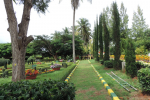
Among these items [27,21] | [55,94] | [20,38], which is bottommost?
[55,94]

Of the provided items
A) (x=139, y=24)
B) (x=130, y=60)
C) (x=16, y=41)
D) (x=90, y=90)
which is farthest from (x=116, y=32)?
(x=139, y=24)

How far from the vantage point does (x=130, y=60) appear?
668 cm

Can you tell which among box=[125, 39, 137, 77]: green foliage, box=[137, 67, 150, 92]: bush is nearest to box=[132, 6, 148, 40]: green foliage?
box=[125, 39, 137, 77]: green foliage

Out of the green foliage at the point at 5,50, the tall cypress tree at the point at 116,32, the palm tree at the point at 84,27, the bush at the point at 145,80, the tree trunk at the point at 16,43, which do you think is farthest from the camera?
the palm tree at the point at 84,27

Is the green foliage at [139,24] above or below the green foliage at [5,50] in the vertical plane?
above

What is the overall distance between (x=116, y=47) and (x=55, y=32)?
2542 cm

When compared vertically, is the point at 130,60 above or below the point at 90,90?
above

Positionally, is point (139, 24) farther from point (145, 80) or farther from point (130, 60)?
point (145, 80)

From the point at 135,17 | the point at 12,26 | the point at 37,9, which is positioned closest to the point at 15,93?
the point at 12,26

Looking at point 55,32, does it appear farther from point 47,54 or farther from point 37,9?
point 37,9

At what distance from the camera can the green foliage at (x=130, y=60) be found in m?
6.44

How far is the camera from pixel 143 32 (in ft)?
92.4

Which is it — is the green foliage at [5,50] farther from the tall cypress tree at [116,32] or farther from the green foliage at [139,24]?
the green foliage at [139,24]

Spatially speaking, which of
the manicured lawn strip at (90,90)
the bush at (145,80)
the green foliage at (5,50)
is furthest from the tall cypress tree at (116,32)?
the green foliage at (5,50)
